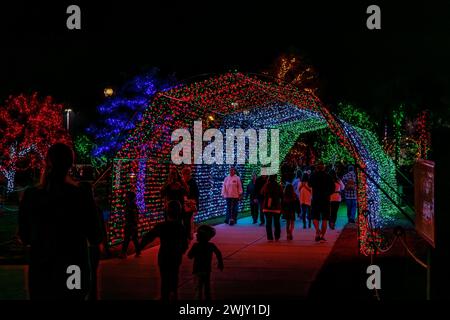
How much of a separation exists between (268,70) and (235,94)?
31.7 metres

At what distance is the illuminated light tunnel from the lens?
13891 millimetres

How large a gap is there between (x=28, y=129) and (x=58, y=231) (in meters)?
44.1

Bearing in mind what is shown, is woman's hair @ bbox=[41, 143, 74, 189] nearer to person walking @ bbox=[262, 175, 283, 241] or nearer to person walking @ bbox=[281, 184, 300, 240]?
person walking @ bbox=[262, 175, 283, 241]

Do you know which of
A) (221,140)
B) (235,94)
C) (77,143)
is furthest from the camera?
(77,143)

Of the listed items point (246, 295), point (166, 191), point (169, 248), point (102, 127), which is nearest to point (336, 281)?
point (246, 295)

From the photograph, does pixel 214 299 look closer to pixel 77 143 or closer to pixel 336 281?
pixel 336 281

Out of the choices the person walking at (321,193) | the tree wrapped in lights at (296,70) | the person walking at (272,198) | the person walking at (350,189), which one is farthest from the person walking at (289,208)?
the tree wrapped in lights at (296,70)

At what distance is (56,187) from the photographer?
15.9 ft

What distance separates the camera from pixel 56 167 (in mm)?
4875

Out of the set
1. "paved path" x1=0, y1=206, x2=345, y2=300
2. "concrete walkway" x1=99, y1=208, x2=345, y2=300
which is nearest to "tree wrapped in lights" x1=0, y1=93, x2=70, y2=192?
"concrete walkway" x1=99, y1=208, x2=345, y2=300

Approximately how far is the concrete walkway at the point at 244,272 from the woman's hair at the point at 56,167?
4089 millimetres

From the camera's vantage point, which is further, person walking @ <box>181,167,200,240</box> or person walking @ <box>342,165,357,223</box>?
person walking @ <box>342,165,357,223</box>

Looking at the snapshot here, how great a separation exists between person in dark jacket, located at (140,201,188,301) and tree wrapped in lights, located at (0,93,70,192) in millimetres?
36510

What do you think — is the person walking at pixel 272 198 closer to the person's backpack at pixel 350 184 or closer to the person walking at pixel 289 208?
the person walking at pixel 289 208
